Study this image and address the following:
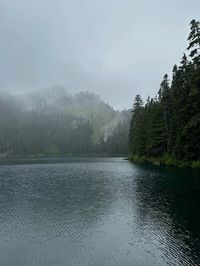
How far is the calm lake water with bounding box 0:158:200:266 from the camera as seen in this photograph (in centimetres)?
1630

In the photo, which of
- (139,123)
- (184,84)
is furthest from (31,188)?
(139,123)

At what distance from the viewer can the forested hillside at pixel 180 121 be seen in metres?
50.6

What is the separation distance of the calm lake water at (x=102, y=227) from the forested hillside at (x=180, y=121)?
55.9 ft

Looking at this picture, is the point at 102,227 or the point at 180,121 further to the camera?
the point at 180,121

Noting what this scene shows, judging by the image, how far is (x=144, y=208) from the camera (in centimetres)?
2745

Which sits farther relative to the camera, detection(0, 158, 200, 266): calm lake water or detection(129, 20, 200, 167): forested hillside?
detection(129, 20, 200, 167): forested hillside

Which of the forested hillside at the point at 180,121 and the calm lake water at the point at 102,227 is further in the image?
the forested hillside at the point at 180,121

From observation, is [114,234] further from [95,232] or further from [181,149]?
[181,149]

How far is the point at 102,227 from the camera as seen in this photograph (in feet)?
72.9

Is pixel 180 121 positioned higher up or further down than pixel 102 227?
higher up

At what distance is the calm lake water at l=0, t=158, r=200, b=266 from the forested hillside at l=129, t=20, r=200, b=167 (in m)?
17.0

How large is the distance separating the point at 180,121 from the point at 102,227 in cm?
3984

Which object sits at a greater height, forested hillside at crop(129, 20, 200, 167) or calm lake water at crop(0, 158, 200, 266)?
forested hillside at crop(129, 20, 200, 167)

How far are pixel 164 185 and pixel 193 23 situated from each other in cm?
2654
